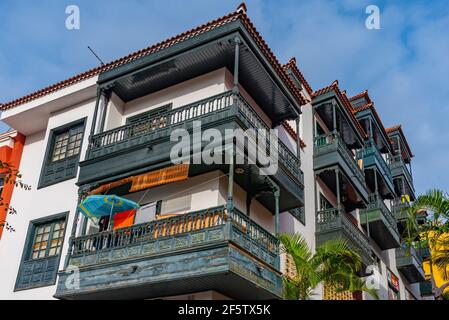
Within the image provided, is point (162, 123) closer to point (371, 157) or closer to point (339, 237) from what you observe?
point (339, 237)

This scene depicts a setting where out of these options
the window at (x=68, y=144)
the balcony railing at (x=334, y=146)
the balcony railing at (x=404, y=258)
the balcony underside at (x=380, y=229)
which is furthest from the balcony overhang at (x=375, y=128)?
the window at (x=68, y=144)

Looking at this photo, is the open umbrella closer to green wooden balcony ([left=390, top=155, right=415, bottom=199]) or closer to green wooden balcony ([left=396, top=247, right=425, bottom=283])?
green wooden balcony ([left=396, top=247, right=425, bottom=283])

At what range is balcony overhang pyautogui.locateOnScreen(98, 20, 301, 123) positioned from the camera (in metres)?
16.1

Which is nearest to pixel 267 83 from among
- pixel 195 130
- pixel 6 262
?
pixel 195 130

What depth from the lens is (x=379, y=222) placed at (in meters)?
25.2

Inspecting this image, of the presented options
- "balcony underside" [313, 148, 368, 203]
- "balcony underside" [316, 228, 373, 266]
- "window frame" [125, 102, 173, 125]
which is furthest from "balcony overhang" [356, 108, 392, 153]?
"window frame" [125, 102, 173, 125]

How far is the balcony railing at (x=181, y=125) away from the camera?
15177 mm

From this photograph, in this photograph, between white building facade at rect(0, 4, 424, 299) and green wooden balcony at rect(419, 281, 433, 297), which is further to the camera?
green wooden balcony at rect(419, 281, 433, 297)

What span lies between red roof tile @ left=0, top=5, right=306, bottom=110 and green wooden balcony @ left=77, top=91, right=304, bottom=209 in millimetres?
2115

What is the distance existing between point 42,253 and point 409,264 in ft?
68.3

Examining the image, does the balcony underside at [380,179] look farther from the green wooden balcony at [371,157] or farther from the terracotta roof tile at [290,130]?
the terracotta roof tile at [290,130]
